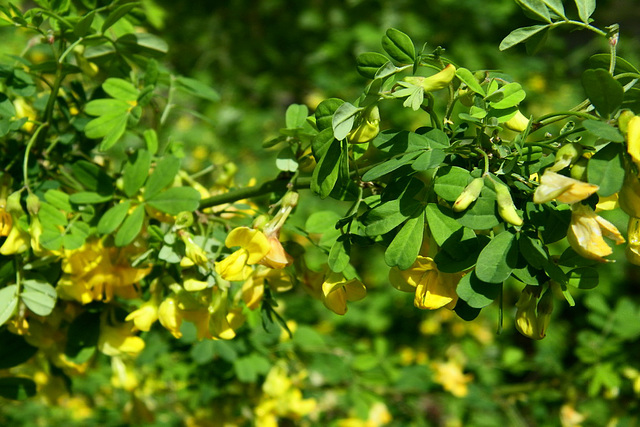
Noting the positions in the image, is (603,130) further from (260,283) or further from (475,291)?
(260,283)

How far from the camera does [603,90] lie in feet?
1.88

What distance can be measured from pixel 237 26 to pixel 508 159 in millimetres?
3761

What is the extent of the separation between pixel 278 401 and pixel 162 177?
82cm

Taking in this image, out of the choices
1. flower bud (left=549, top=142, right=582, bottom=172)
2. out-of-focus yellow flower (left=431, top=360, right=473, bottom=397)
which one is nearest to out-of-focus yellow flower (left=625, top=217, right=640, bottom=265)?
flower bud (left=549, top=142, right=582, bottom=172)

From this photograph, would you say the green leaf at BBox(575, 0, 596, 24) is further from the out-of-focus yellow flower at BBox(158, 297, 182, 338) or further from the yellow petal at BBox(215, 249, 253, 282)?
the out-of-focus yellow flower at BBox(158, 297, 182, 338)

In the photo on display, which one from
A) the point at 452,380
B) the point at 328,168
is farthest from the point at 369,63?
the point at 452,380

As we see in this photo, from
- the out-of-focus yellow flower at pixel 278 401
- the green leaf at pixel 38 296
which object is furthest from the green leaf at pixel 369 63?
the out-of-focus yellow flower at pixel 278 401

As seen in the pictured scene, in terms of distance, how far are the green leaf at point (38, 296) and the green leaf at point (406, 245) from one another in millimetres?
518

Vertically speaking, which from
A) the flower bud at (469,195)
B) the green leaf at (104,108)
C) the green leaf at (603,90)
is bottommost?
the green leaf at (104,108)

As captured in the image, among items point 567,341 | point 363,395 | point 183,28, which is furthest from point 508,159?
point 183,28

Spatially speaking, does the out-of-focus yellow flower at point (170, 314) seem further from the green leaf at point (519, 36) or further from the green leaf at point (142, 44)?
the green leaf at point (519, 36)

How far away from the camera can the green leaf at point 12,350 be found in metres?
0.98

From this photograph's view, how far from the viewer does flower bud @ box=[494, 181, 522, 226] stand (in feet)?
1.95

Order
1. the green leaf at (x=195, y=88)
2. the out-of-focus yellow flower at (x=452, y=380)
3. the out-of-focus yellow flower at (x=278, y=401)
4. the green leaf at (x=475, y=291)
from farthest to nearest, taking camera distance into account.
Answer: the out-of-focus yellow flower at (x=452, y=380) < the out-of-focus yellow flower at (x=278, y=401) < the green leaf at (x=195, y=88) < the green leaf at (x=475, y=291)
